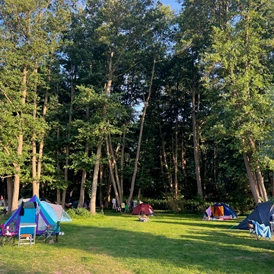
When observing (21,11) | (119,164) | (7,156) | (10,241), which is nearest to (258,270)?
(10,241)

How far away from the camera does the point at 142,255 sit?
29.0 feet

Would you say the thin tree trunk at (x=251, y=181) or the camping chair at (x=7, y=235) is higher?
the thin tree trunk at (x=251, y=181)

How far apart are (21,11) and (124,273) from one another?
64.6ft

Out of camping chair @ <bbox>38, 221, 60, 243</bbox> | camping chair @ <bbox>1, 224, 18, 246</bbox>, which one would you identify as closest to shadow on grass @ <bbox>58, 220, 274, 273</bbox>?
camping chair @ <bbox>38, 221, 60, 243</bbox>

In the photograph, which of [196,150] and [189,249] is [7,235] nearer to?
[189,249]

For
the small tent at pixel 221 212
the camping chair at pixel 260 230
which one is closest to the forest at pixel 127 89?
the small tent at pixel 221 212

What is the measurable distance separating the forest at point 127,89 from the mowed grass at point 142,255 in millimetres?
6101

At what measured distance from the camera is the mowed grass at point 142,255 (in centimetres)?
741

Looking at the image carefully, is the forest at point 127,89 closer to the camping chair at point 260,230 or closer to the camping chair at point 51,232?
the camping chair at point 260,230

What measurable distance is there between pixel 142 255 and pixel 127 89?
77.6ft

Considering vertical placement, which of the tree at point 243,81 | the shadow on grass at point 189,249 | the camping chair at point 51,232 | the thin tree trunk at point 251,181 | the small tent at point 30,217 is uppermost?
the tree at point 243,81

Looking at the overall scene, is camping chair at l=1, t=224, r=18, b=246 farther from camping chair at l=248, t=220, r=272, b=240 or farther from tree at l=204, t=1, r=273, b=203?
tree at l=204, t=1, r=273, b=203

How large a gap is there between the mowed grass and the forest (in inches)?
240

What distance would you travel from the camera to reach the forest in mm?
17641
